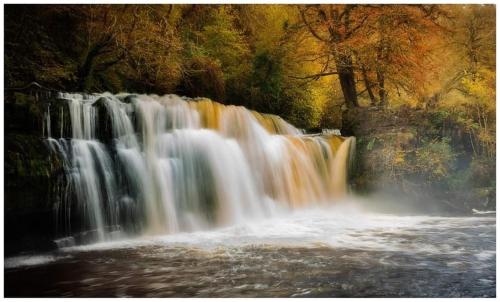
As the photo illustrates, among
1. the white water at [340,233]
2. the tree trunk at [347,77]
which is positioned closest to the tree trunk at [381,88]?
the tree trunk at [347,77]

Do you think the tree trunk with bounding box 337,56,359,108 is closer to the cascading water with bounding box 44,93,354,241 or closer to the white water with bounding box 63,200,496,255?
the cascading water with bounding box 44,93,354,241

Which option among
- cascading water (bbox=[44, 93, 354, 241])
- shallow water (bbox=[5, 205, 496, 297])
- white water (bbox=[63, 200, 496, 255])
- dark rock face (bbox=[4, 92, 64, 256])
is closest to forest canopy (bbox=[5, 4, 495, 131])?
cascading water (bbox=[44, 93, 354, 241])

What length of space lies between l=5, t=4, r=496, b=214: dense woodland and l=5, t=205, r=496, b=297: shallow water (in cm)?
109

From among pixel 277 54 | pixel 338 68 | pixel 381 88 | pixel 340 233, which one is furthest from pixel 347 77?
pixel 340 233

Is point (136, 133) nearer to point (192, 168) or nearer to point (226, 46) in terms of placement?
point (192, 168)

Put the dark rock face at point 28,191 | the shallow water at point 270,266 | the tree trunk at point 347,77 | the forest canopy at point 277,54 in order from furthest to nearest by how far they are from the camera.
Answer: the tree trunk at point 347,77, the forest canopy at point 277,54, the dark rock face at point 28,191, the shallow water at point 270,266

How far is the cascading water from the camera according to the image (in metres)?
4.14

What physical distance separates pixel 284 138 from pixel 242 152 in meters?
0.68

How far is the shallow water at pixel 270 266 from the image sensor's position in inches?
131

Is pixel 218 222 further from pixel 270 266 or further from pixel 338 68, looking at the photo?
pixel 338 68

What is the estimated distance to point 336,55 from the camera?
18.6 ft

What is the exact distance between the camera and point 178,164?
4.73 m

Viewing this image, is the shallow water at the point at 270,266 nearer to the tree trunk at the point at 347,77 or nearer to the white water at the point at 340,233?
the white water at the point at 340,233

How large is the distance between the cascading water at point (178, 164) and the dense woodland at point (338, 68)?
1.11 ft
